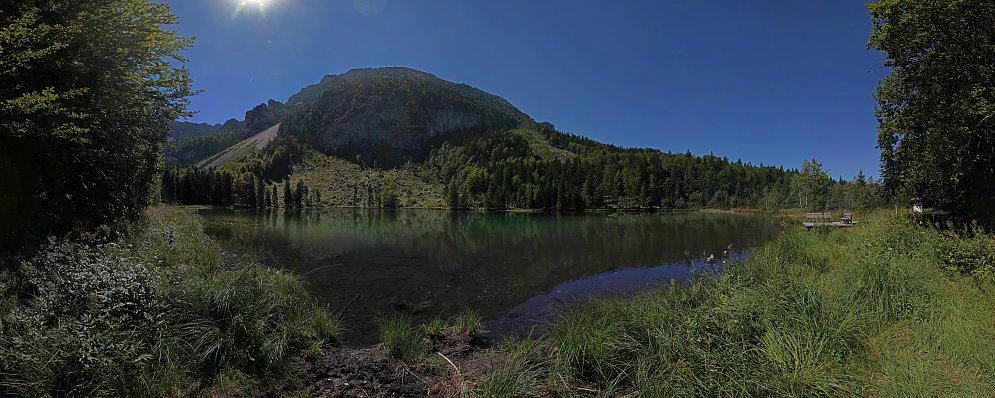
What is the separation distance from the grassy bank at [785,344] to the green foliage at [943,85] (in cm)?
962

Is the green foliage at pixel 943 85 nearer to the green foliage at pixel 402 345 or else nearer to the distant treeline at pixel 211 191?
the green foliage at pixel 402 345

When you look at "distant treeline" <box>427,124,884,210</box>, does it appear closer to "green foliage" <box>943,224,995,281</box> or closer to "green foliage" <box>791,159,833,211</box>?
"green foliage" <box>791,159,833,211</box>

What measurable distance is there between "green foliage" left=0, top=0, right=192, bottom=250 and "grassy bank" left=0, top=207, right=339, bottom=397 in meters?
2.33

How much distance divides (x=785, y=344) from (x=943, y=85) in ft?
61.4

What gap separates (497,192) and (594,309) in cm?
13231

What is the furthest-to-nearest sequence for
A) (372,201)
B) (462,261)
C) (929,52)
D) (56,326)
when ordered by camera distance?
(372,201), (462,261), (929,52), (56,326)

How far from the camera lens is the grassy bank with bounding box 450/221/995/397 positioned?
4.78m

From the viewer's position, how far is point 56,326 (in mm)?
5543

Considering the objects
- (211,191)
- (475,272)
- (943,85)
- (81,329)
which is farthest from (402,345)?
(211,191)

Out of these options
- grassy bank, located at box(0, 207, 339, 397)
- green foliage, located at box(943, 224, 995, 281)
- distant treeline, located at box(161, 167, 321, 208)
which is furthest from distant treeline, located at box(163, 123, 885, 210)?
grassy bank, located at box(0, 207, 339, 397)

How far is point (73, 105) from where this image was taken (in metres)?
9.41

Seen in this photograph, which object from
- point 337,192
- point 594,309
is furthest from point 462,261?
point 337,192

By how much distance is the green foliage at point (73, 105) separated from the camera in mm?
7723

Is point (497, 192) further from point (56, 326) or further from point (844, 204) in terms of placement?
point (56, 326)
